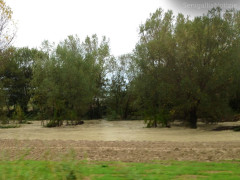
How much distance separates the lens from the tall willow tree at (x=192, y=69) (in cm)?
2328

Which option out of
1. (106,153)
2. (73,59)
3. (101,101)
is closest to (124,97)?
(101,101)

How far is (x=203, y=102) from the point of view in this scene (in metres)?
23.0

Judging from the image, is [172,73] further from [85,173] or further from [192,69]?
[85,173]

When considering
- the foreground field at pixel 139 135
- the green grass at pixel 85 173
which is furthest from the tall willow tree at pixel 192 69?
the green grass at pixel 85 173

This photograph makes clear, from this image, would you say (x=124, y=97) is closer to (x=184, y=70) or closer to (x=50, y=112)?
(x=50, y=112)

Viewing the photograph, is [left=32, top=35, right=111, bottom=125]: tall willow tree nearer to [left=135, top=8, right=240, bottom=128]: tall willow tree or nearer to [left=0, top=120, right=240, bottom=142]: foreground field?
[left=0, top=120, right=240, bottom=142]: foreground field

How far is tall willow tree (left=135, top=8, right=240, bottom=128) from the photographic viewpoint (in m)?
23.3

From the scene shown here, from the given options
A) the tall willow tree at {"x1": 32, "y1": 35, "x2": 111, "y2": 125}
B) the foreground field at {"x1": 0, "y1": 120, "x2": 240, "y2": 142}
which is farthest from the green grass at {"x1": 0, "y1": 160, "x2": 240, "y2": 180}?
the tall willow tree at {"x1": 32, "y1": 35, "x2": 111, "y2": 125}

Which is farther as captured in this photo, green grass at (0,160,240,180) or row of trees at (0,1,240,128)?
row of trees at (0,1,240,128)

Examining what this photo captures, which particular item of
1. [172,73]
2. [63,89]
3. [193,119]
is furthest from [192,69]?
[63,89]

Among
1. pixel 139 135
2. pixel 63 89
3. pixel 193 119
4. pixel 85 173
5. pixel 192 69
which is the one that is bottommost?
pixel 139 135

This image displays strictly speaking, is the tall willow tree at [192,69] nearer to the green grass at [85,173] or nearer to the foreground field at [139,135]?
the foreground field at [139,135]

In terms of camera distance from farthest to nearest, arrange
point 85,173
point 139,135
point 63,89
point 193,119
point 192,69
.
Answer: point 63,89, point 193,119, point 192,69, point 139,135, point 85,173

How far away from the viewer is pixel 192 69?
79.6ft
